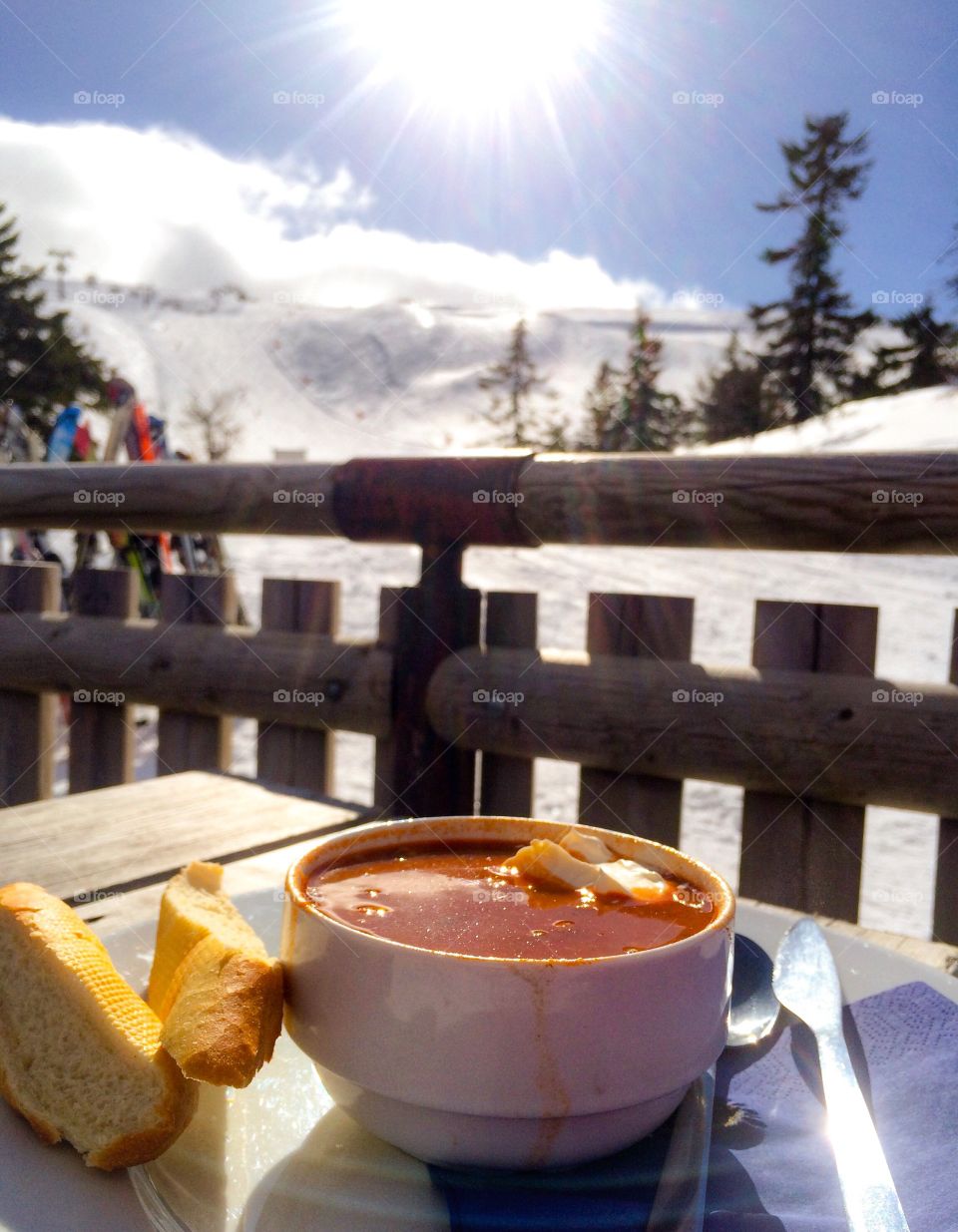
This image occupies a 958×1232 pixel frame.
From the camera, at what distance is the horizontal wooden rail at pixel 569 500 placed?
1.62m

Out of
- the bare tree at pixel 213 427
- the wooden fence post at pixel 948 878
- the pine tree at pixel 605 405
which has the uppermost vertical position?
the bare tree at pixel 213 427

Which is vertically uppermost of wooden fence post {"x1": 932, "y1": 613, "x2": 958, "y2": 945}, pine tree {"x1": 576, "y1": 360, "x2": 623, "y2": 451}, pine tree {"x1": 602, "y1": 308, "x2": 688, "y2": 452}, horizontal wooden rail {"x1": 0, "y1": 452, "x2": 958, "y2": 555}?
pine tree {"x1": 602, "y1": 308, "x2": 688, "y2": 452}

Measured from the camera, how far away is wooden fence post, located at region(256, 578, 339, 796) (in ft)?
7.99

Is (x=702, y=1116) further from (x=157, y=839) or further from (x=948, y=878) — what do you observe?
(x=948, y=878)

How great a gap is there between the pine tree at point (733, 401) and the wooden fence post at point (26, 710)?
28407mm

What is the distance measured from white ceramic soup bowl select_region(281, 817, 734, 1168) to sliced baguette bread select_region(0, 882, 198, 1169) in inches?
3.5

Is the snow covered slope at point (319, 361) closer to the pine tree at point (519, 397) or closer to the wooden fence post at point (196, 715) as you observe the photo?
the pine tree at point (519, 397)

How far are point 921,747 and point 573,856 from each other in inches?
52.7

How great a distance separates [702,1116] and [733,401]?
3284 centimetres

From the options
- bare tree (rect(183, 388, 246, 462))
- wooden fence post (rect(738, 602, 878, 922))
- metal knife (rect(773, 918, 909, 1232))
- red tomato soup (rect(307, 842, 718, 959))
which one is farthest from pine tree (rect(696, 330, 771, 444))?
red tomato soup (rect(307, 842, 718, 959))

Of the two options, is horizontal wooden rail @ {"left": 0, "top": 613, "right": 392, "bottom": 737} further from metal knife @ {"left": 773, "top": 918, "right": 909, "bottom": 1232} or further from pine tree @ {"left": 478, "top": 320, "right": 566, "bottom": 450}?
pine tree @ {"left": 478, "top": 320, "right": 566, "bottom": 450}

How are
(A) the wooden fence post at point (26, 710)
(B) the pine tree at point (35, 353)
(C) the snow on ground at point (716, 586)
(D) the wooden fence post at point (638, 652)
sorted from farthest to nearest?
(B) the pine tree at point (35, 353)
(C) the snow on ground at point (716, 586)
(A) the wooden fence post at point (26, 710)
(D) the wooden fence post at point (638, 652)

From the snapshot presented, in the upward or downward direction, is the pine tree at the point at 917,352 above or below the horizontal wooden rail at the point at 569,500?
above

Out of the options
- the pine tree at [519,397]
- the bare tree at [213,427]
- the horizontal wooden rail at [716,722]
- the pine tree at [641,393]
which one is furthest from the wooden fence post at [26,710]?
the bare tree at [213,427]
